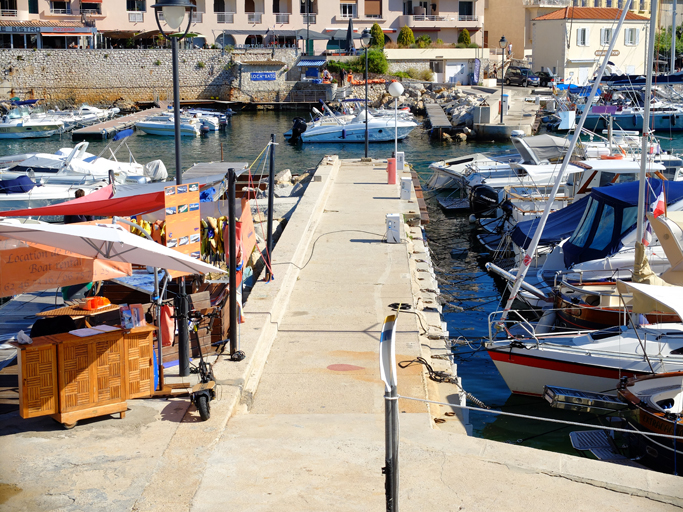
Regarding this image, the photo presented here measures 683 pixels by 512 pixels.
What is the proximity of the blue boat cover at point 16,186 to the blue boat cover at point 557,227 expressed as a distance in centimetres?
1583

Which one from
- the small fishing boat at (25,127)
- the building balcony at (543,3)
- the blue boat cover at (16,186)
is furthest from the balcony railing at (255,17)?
the blue boat cover at (16,186)

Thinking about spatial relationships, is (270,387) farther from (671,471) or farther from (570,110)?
(570,110)

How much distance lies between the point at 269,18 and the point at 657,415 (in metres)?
70.1

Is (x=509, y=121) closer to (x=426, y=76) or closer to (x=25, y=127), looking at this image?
(x=426, y=76)

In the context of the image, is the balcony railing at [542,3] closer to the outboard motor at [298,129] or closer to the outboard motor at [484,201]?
the outboard motor at [298,129]

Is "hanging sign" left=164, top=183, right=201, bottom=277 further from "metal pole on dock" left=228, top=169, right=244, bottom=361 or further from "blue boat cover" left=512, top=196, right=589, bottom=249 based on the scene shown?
"blue boat cover" left=512, top=196, right=589, bottom=249

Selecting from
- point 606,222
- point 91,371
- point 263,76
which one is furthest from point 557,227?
point 263,76

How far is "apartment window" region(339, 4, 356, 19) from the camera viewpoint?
7550cm

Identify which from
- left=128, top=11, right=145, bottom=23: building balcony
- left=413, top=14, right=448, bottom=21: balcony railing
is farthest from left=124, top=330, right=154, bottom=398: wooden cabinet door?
left=128, top=11, right=145, bottom=23: building balcony

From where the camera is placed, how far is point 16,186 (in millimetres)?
Result: 24734

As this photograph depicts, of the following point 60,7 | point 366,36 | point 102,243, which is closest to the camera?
point 102,243

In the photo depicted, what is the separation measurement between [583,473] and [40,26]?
7177 centimetres

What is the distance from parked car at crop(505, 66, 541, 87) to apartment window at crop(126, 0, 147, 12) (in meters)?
34.9

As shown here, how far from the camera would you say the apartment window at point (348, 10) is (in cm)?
7550
